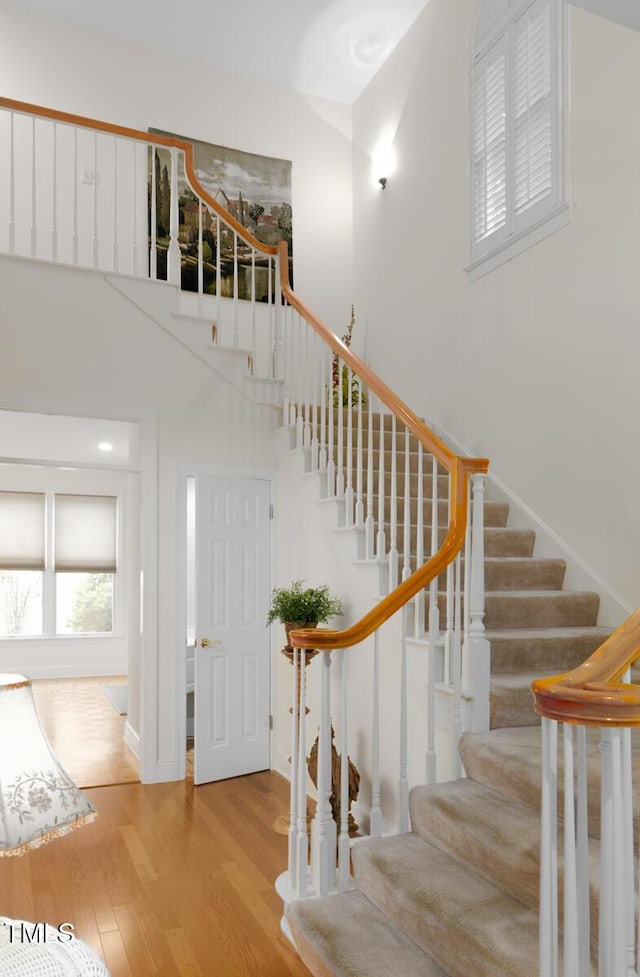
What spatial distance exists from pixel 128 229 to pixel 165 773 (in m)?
4.41

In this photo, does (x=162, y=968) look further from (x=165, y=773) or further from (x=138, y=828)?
(x=165, y=773)

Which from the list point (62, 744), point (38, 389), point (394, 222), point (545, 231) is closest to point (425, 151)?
point (394, 222)

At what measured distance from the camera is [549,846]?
152cm

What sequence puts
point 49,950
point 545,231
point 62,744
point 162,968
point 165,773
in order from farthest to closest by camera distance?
point 62,744
point 165,773
point 545,231
point 162,968
point 49,950

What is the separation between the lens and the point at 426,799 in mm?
3027

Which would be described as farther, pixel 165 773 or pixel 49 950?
pixel 165 773

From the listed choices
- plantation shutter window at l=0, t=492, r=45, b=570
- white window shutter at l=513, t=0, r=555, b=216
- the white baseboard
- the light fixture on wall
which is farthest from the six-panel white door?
plantation shutter window at l=0, t=492, r=45, b=570

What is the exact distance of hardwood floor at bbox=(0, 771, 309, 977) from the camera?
117 inches

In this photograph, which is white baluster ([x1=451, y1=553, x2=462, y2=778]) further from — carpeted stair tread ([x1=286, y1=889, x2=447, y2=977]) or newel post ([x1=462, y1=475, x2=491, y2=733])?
carpeted stair tread ([x1=286, y1=889, x2=447, y2=977])

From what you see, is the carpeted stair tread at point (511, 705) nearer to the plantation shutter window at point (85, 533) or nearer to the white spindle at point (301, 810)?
the white spindle at point (301, 810)

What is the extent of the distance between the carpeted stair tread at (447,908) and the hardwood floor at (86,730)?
1.84 meters

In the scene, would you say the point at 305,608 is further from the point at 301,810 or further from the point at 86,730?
the point at 86,730

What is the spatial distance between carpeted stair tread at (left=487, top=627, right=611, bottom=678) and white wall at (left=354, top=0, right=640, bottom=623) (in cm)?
44

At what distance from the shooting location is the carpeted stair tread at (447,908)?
2.21 metres
